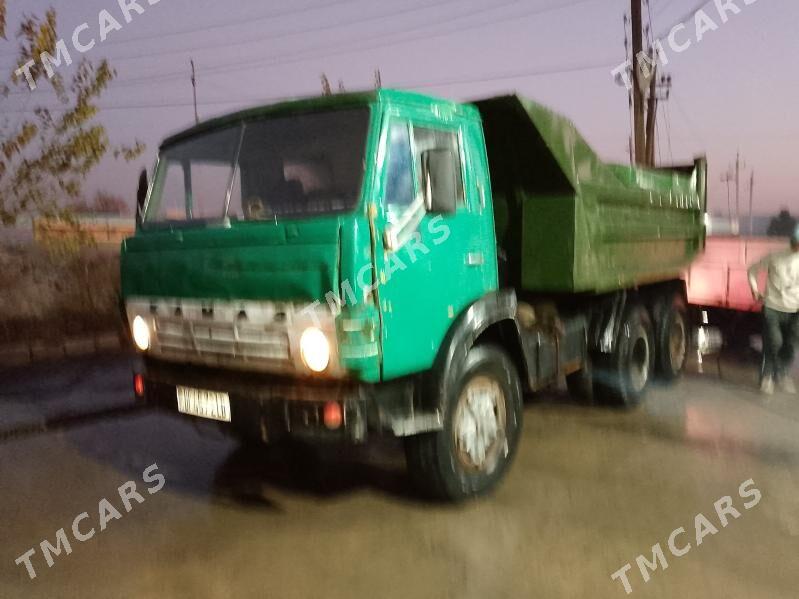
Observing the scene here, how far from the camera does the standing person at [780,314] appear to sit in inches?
244

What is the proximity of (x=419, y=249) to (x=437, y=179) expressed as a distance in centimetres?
38

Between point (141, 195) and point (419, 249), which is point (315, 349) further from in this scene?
point (141, 195)

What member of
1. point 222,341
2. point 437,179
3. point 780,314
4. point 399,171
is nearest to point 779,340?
point 780,314

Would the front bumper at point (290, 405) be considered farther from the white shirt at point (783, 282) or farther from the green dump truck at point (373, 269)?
the white shirt at point (783, 282)

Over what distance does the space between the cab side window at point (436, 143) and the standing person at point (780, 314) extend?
4000mm

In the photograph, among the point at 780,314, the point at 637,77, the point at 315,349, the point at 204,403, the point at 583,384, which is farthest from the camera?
the point at 637,77

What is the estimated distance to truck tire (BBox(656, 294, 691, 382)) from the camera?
22.1 feet

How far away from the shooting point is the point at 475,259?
153 inches

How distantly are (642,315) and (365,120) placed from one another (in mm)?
4062

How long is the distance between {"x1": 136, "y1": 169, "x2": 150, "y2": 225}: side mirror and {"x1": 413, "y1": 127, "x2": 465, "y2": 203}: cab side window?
1.87 m

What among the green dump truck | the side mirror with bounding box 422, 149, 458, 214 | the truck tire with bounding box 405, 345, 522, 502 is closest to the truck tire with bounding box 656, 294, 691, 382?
the green dump truck

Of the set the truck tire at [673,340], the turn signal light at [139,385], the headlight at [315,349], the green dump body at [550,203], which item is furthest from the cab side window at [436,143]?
the truck tire at [673,340]

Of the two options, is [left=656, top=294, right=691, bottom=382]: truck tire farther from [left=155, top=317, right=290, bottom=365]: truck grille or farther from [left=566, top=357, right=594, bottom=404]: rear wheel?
[left=155, top=317, right=290, bottom=365]: truck grille

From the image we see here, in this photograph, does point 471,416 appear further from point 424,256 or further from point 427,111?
point 427,111
